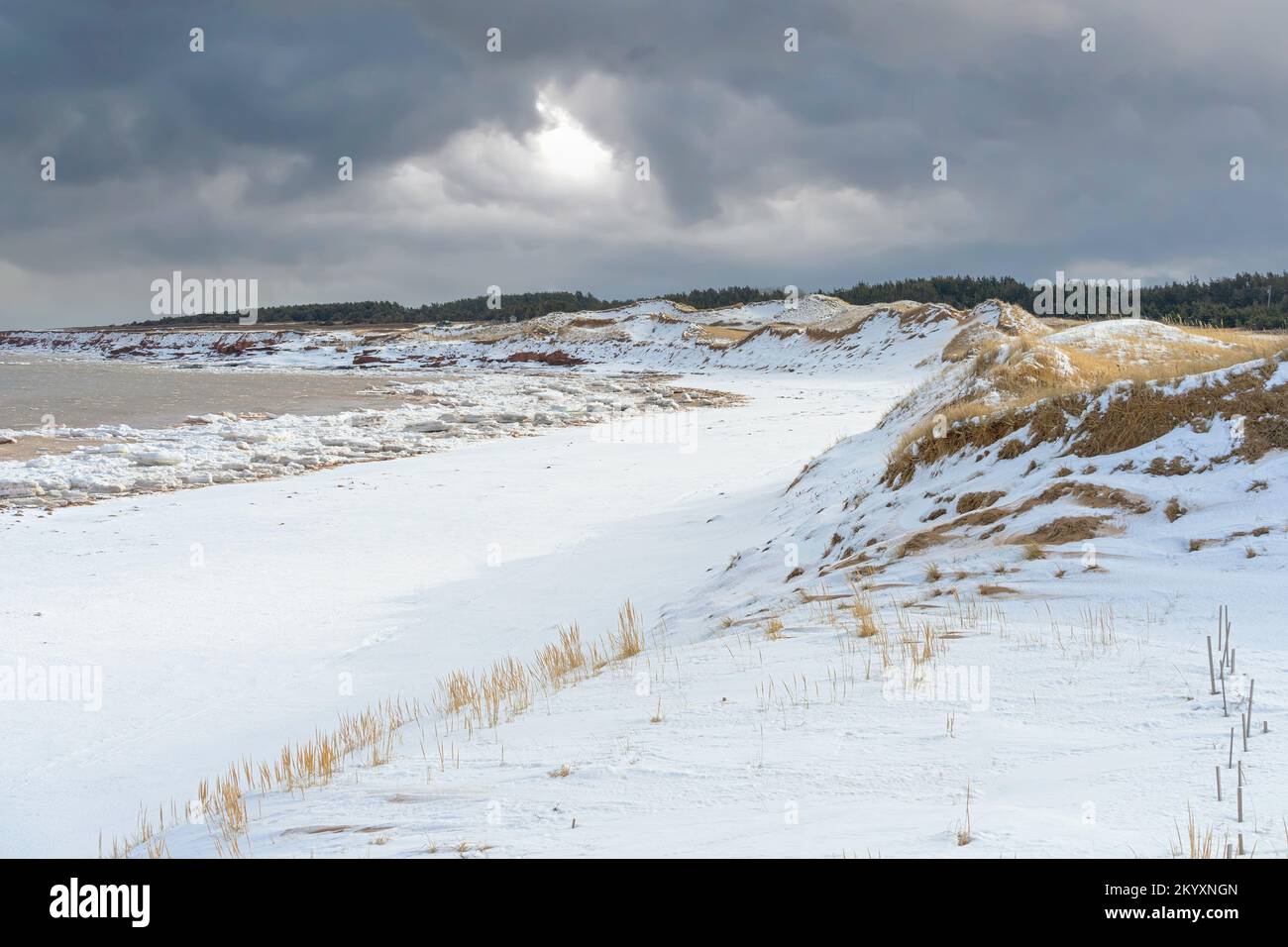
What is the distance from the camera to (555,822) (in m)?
3.38

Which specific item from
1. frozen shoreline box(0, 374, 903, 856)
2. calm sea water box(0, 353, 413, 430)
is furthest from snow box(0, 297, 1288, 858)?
calm sea water box(0, 353, 413, 430)

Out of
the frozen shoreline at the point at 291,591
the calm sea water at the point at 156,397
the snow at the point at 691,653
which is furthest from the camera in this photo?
the calm sea water at the point at 156,397

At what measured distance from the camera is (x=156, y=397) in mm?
34500

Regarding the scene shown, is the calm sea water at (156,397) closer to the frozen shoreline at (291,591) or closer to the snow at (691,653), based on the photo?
the snow at (691,653)

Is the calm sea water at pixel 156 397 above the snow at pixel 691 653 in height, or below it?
above

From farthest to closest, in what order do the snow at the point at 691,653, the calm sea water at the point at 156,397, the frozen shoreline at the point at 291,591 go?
the calm sea water at the point at 156,397
the frozen shoreline at the point at 291,591
the snow at the point at 691,653

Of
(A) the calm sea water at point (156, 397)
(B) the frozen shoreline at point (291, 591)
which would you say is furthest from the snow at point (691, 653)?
(A) the calm sea water at point (156, 397)

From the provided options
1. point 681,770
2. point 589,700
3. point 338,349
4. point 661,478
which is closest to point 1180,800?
point 681,770

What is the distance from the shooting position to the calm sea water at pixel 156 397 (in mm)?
27047

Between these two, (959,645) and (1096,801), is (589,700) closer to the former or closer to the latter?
(959,645)

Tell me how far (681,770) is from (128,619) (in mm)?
7253

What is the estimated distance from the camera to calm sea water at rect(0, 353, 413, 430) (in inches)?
1065

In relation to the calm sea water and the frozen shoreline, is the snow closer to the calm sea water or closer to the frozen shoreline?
the frozen shoreline

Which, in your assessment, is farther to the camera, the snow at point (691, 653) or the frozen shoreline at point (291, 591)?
the frozen shoreline at point (291, 591)
